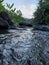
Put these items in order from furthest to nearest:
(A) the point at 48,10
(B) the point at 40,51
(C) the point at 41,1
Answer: (C) the point at 41,1
(A) the point at 48,10
(B) the point at 40,51

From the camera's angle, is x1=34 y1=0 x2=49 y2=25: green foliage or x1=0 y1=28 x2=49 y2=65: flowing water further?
x1=34 y1=0 x2=49 y2=25: green foliage

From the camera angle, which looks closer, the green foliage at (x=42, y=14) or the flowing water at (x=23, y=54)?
the flowing water at (x=23, y=54)

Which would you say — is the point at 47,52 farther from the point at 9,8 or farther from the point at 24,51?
the point at 9,8

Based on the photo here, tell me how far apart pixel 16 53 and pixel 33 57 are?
85 cm

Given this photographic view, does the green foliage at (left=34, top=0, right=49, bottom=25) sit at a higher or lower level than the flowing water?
lower

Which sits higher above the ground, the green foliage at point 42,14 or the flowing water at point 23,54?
the flowing water at point 23,54

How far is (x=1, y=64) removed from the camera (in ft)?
25.7

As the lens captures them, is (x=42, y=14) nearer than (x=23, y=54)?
No

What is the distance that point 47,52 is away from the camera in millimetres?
9781

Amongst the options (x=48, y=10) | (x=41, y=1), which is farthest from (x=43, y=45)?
(x=41, y=1)

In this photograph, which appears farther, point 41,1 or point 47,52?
point 41,1

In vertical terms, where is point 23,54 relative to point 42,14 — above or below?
above

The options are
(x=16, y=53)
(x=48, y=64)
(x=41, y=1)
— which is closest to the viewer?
(x=48, y=64)

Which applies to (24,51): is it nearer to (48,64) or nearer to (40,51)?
(40,51)
